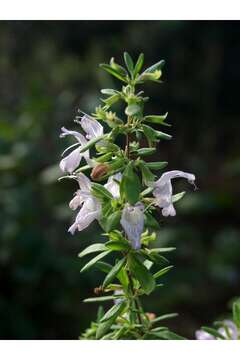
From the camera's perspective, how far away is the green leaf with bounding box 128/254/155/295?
0.86 m

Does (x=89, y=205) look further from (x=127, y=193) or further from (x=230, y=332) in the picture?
(x=230, y=332)

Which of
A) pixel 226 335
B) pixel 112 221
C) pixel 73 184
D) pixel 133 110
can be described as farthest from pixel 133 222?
pixel 73 184

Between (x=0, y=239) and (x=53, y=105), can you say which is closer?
(x=0, y=239)

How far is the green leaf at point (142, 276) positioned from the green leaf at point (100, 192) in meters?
0.09

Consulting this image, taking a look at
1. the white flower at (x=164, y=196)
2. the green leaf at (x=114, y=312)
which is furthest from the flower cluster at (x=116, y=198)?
the green leaf at (x=114, y=312)

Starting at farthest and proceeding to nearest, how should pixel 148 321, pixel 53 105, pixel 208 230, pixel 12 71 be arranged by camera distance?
pixel 12 71 < pixel 208 230 < pixel 53 105 < pixel 148 321

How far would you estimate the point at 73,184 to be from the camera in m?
4.09

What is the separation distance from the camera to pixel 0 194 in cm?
378

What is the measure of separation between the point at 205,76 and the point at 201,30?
40cm

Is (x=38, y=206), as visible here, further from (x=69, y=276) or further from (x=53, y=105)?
(x=53, y=105)

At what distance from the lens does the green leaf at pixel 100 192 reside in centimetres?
86

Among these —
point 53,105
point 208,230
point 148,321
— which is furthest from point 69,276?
point 148,321

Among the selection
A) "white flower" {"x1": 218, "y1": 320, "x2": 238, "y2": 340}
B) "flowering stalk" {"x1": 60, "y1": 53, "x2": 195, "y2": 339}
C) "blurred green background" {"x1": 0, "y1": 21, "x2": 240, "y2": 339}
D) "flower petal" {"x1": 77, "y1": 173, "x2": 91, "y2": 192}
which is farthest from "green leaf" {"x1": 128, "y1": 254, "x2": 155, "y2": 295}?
"blurred green background" {"x1": 0, "y1": 21, "x2": 240, "y2": 339}

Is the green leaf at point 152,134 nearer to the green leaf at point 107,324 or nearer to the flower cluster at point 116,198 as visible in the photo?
the flower cluster at point 116,198
